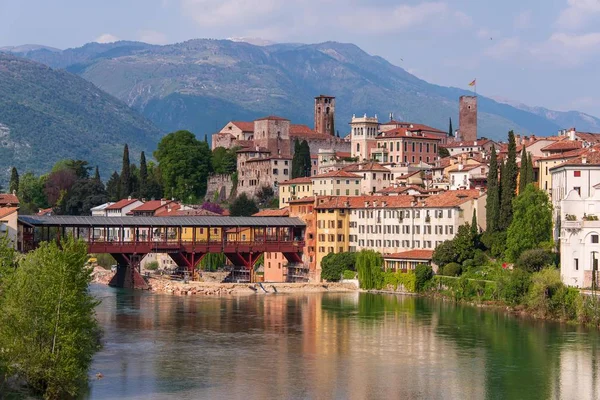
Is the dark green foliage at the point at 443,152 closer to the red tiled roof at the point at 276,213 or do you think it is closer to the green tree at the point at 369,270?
the red tiled roof at the point at 276,213

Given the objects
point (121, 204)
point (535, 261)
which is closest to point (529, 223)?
point (535, 261)

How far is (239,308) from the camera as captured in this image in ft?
240

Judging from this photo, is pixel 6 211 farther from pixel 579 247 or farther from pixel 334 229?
pixel 579 247

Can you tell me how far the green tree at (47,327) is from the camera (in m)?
39.4

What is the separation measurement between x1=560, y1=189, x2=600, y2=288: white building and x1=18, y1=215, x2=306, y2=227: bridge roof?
31893mm

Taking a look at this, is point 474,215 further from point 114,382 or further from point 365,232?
point 114,382

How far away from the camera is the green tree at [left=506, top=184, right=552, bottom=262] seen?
241 feet

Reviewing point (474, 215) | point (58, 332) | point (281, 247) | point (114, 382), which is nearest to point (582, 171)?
point (474, 215)

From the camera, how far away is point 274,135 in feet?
431

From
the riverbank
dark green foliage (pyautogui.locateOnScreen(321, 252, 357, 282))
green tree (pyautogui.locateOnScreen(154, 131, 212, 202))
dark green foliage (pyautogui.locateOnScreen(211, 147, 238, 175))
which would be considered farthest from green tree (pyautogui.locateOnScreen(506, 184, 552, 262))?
green tree (pyautogui.locateOnScreen(154, 131, 212, 202))

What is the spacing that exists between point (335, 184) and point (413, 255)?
73.0 ft

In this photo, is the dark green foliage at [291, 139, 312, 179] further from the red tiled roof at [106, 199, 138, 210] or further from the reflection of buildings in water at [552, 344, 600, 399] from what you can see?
the reflection of buildings in water at [552, 344, 600, 399]

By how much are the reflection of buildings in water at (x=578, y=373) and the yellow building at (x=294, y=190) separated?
5439 cm

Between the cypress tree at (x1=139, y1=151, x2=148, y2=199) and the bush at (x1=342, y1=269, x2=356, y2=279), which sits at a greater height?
the cypress tree at (x1=139, y1=151, x2=148, y2=199)
